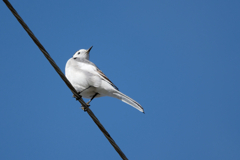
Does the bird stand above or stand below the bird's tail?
above

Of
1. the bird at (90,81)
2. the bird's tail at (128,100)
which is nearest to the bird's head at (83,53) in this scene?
the bird at (90,81)

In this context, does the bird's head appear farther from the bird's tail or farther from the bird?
the bird's tail

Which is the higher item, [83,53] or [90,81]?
[83,53]

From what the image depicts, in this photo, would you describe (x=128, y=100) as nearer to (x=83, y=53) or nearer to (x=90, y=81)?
(x=90, y=81)

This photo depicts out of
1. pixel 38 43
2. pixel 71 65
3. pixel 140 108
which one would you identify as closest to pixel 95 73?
pixel 71 65

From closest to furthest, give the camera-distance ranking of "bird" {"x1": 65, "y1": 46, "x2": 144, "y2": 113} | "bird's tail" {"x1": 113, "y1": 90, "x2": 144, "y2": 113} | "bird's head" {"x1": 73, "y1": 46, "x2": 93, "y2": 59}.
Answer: "bird's tail" {"x1": 113, "y1": 90, "x2": 144, "y2": 113} < "bird" {"x1": 65, "y1": 46, "x2": 144, "y2": 113} < "bird's head" {"x1": 73, "y1": 46, "x2": 93, "y2": 59}

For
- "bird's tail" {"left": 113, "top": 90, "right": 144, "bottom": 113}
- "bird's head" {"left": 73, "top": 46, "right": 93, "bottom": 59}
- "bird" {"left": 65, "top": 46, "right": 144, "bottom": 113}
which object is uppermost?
"bird's head" {"left": 73, "top": 46, "right": 93, "bottom": 59}

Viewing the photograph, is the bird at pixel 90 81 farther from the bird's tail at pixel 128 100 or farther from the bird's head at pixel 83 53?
the bird's head at pixel 83 53

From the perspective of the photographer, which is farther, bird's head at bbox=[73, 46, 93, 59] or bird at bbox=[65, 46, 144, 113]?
bird's head at bbox=[73, 46, 93, 59]

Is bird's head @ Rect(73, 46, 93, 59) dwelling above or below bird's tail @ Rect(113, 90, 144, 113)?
above

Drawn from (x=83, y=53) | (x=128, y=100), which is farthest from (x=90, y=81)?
(x=83, y=53)

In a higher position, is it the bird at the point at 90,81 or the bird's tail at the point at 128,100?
the bird at the point at 90,81

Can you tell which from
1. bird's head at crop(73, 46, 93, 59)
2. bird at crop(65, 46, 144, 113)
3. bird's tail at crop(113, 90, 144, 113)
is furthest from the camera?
bird's head at crop(73, 46, 93, 59)

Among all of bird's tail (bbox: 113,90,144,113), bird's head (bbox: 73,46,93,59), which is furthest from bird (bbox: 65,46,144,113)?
bird's head (bbox: 73,46,93,59)
